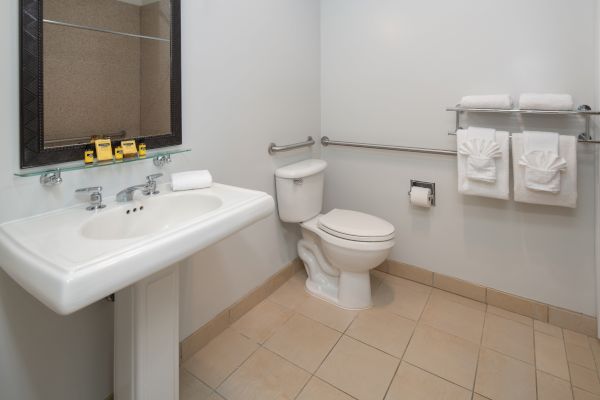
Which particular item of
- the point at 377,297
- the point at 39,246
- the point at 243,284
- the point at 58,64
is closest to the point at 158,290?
the point at 39,246

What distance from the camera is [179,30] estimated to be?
133 centimetres

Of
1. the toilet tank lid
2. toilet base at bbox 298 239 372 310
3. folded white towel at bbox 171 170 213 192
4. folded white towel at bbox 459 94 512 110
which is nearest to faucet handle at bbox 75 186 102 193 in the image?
folded white towel at bbox 171 170 213 192

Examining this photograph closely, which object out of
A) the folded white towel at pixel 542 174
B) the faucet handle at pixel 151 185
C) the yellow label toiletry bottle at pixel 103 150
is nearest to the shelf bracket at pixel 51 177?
the yellow label toiletry bottle at pixel 103 150

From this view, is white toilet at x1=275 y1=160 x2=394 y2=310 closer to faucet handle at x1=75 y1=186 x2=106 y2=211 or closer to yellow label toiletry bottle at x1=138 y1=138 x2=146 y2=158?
yellow label toiletry bottle at x1=138 y1=138 x2=146 y2=158

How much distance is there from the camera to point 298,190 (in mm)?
1966

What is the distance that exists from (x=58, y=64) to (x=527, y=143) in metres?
1.89

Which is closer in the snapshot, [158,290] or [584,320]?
[158,290]

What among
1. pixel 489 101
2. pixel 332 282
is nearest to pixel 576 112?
pixel 489 101

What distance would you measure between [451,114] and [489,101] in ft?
0.81

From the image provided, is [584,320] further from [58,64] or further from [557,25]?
[58,64]

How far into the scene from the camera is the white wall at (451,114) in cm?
161

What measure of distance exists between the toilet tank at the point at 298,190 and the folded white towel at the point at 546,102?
3.52ft

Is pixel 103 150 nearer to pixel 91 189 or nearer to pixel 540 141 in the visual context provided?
pixel 91 189

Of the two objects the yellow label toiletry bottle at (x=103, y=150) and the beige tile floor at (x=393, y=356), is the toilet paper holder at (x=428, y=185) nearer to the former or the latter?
the beige tile floor at (x=393, y=356)
